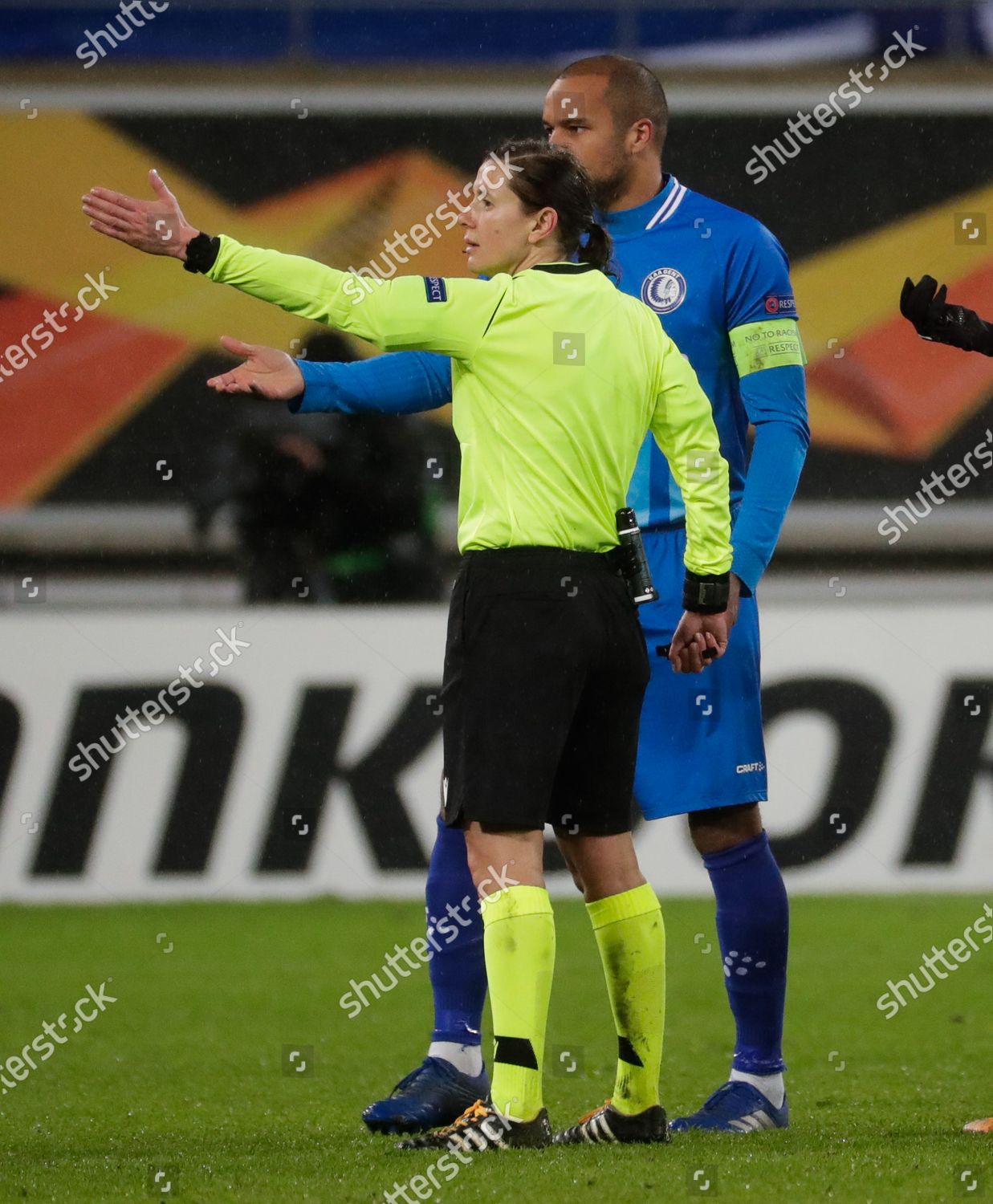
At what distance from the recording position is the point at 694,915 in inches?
276

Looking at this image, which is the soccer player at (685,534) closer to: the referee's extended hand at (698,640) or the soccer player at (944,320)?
the referee's extended hand at (698,640)

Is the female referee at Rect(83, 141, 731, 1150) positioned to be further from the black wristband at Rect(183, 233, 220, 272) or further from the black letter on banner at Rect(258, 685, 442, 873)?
the black letter on banner at Rect(258, 685, 442, 873)

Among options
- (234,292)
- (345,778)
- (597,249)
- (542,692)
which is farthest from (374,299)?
(234,292)

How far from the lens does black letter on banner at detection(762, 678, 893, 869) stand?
7340 mm

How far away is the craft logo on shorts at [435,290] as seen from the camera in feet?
9.93

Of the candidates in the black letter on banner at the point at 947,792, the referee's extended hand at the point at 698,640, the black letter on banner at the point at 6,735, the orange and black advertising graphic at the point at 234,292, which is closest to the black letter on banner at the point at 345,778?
the black letter on banner at the point at 6,735

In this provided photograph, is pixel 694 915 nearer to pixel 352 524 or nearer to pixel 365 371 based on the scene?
pixel 352 524

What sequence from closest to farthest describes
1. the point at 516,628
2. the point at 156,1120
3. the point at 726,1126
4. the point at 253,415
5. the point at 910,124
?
A: the point at 516,628
the point at 726,1126
the point at 156,1120
the point at 253,415
the point at 910,124

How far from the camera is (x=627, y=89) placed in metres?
3.84

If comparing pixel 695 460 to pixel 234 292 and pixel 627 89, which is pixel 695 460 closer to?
pixel 627 89

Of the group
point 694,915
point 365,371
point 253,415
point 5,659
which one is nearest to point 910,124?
point 253,415

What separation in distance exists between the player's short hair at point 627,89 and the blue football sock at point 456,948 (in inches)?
59.0

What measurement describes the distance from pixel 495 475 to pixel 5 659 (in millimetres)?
4696

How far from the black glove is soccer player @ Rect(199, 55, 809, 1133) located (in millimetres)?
379
